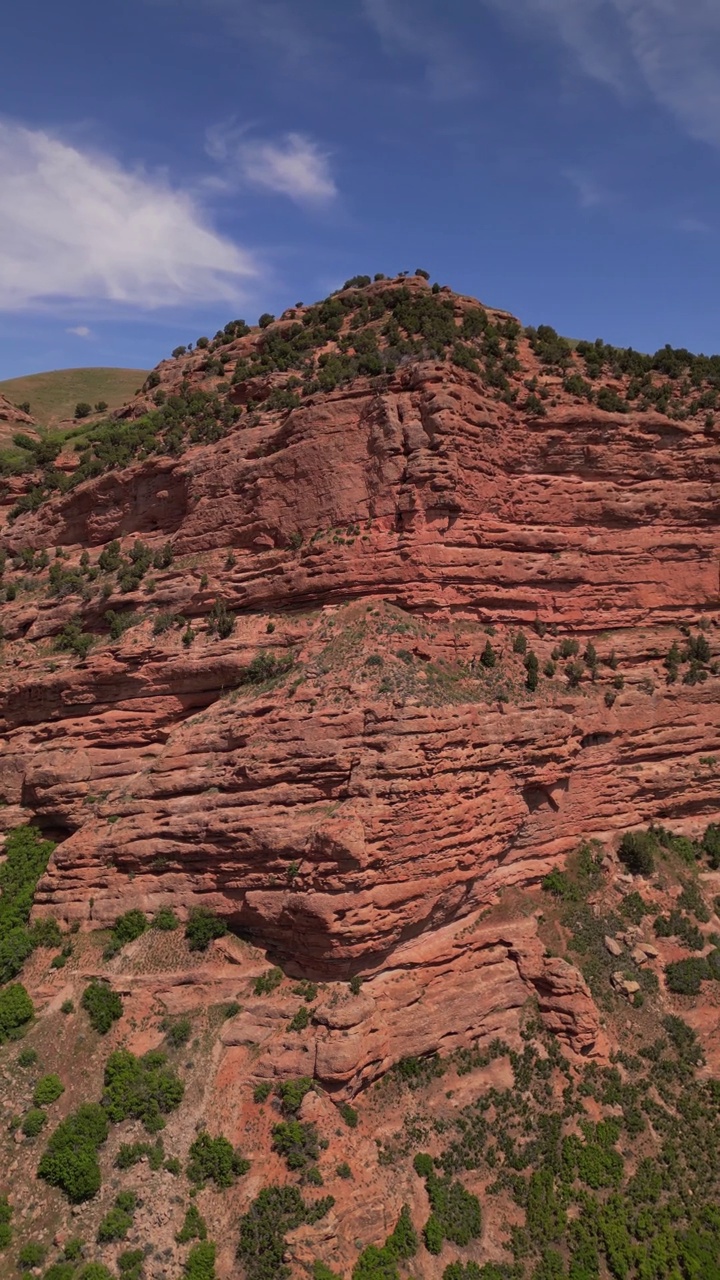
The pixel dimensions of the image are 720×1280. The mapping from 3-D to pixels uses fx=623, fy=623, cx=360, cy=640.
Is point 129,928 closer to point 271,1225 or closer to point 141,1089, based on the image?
point 141,1089

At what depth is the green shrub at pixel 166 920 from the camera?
23.6 meters

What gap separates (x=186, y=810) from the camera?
2398cm

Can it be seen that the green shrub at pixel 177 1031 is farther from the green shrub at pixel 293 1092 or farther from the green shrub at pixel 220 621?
the green shrub at pixel 220 621

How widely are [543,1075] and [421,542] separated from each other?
2094 centimetres

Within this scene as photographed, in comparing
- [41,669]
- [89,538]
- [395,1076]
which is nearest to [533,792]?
[395,1076]

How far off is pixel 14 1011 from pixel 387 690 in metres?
17.7

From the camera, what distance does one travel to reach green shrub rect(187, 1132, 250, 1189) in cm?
1912

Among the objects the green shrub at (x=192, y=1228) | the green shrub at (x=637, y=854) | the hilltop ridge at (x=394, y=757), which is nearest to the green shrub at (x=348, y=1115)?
the hilltop ridge at (x=394, y=757)

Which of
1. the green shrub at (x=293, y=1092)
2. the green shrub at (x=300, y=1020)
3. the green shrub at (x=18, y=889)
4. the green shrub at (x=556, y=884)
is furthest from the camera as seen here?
the green shrub at (x=556, y=884)

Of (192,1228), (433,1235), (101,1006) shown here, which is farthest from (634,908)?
(101,1006)

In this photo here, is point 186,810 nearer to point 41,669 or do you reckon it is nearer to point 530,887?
point 41,669

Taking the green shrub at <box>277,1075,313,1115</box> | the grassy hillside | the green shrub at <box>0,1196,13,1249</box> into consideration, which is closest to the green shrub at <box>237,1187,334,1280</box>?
the green shrub at <box>277,1075,313,1115</box>

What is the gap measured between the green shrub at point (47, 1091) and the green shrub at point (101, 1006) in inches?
69.9

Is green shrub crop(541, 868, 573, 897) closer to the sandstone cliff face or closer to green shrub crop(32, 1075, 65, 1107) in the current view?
the sandstone cliff face
